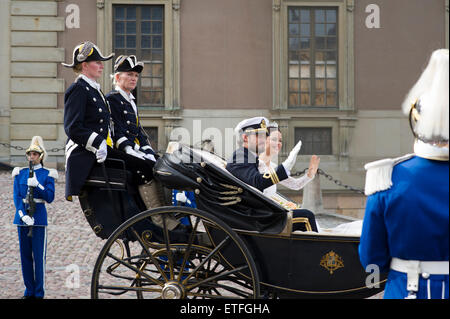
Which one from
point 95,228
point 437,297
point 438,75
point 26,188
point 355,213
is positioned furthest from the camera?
point 355,213

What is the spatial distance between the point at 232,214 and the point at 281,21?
44.3 feet

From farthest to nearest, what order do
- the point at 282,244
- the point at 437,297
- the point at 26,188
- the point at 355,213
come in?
the point at 355,213, the point at 26,188, the point at 282,244, the point at 437,297

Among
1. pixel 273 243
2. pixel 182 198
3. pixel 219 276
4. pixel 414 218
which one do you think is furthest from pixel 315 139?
pixel 414 218

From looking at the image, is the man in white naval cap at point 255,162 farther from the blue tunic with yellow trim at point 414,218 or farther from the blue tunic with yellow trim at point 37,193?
the blue tunic with yellow trim at point 37,193

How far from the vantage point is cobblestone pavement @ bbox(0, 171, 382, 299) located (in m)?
5.67

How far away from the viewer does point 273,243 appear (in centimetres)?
390

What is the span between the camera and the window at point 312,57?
1727 centimetres

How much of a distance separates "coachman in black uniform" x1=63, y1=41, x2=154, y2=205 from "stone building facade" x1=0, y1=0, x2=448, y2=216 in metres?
11.6

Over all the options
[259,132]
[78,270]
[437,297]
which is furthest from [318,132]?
[437,297]

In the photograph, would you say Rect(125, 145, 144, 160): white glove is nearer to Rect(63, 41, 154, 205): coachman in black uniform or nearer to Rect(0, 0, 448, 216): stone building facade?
Rect(63, 41, 154, 205): coachman in black uniform

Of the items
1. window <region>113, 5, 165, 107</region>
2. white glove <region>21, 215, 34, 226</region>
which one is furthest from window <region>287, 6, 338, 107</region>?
white glove <region>21, 215, 34, 226</region>

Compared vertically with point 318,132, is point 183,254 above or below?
below

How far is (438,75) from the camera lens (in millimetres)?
2256

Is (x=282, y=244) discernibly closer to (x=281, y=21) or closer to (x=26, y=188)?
(x=26, y=188)
